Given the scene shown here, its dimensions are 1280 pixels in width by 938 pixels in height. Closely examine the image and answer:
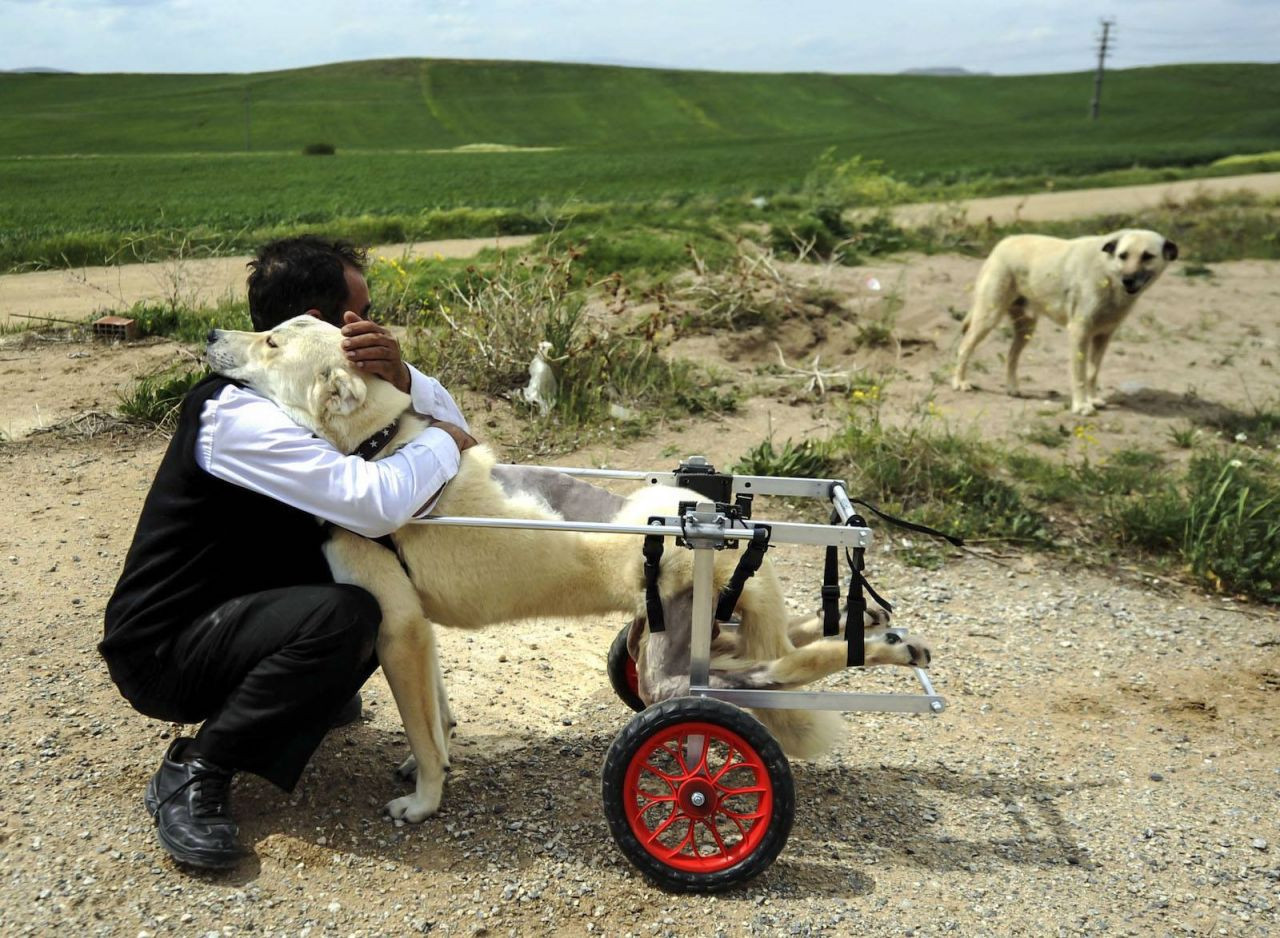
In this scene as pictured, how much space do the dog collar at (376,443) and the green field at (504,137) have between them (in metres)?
6.63

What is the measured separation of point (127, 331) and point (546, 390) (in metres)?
3.46

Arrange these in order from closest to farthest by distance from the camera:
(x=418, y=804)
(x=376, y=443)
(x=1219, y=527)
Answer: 1. (x=376, y=443)
2. (x=418, y=804)
3. (x=1219, y=527)

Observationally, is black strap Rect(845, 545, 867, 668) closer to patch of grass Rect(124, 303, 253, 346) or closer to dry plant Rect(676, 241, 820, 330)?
patch of grass Rect(124, 303, 253, 346)

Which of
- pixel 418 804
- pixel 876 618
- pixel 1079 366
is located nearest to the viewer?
pixel 418 804

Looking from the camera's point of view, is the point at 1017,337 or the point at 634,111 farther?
the point at 634,111

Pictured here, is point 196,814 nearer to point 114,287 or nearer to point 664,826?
point 664,826

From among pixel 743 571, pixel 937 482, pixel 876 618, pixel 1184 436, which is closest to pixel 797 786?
pixel 876 618

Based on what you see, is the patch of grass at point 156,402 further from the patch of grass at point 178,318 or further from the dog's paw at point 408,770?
the dog's paw at point 408,770

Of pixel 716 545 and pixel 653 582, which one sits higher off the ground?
pixel 716 545

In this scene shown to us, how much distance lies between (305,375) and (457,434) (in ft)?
1.86

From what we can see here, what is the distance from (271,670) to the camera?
3.31 meters

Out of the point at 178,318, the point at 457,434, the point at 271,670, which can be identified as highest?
the point at 457,434

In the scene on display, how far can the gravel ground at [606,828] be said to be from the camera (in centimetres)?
324

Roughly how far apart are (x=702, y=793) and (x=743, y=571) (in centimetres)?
69
